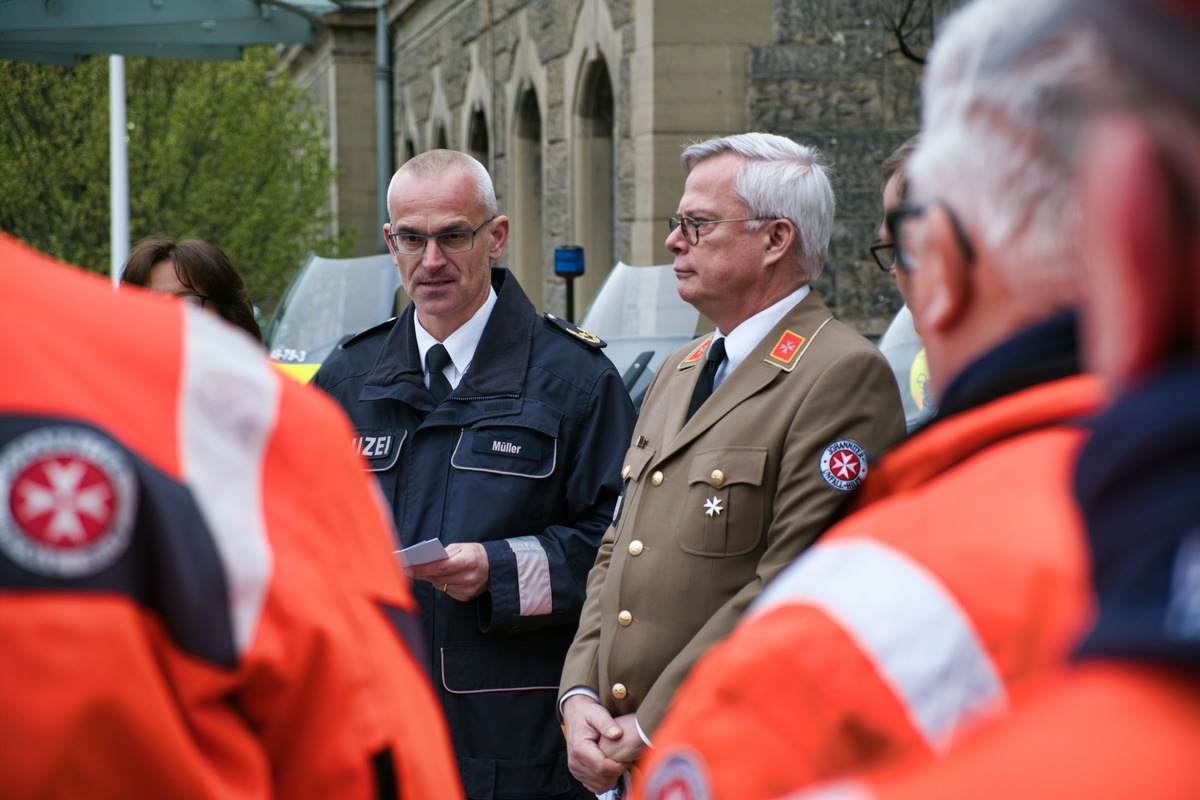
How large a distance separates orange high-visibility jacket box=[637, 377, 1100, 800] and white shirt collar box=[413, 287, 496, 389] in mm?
2360

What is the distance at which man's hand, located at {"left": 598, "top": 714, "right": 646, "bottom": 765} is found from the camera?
106 inches

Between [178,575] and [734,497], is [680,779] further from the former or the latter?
[734,497]

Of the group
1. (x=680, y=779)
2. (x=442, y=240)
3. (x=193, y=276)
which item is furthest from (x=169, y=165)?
(x=680, y=779)

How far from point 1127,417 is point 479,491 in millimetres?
2522

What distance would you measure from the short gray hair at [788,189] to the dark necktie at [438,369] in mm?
837

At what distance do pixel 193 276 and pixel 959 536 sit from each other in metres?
3.02

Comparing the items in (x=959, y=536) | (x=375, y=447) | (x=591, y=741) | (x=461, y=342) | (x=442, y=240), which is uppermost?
(x=442, y=240)

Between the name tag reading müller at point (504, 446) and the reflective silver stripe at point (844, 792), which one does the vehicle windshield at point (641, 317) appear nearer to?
the name tag reading müller at point (504, 446)

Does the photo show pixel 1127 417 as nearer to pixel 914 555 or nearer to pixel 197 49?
pixel 914 555

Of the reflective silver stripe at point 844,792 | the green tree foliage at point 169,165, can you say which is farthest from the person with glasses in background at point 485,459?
the green tree foliage at point 169,165

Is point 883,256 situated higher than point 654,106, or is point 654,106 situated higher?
point 654,106

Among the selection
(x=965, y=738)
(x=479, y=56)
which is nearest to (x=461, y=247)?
(x=965, y=738)

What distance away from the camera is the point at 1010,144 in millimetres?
922

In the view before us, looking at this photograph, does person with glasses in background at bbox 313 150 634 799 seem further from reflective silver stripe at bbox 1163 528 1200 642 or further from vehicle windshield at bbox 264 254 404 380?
vehicle windshield at bbox 264 254 404 380
